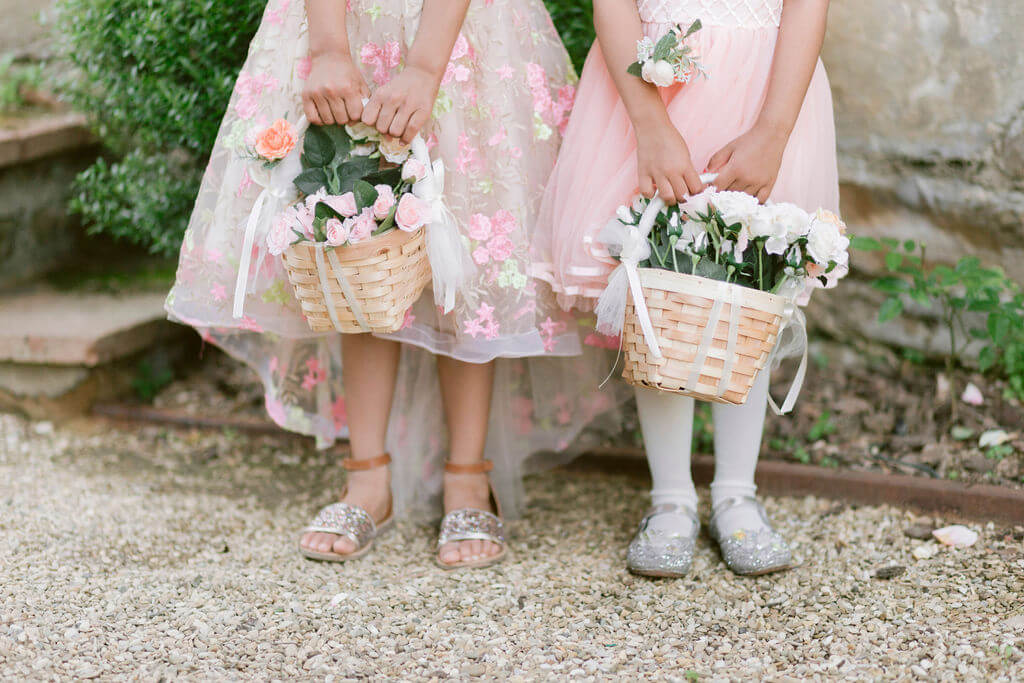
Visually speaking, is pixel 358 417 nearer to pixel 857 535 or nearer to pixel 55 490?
pixel 55 490

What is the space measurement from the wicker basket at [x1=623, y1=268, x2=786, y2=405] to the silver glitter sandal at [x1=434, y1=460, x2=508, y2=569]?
55 centimetres

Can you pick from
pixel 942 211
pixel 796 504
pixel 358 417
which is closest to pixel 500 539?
pixel 358 417

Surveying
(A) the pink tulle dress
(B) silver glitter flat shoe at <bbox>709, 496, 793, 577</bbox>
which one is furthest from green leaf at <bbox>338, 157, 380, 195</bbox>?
(B) silver glitter flat shoe at <bbox>709, 496, 793, 577</bbox>

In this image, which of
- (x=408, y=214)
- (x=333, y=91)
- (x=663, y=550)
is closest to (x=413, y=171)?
(x=408, y=214)

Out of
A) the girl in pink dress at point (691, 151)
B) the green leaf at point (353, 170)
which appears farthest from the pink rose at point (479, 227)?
the green leaf at point (353, 170)

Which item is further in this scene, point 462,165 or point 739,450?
point 739,450

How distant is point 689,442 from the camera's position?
184cm

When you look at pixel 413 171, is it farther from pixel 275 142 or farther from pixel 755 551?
pixel 755 551

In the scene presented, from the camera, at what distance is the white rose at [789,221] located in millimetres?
1449

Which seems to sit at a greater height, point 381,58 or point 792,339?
point 381,58

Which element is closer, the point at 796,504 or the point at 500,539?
the point at 500,539

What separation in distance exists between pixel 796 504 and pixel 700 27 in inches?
41.3

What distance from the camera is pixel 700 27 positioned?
1.53m

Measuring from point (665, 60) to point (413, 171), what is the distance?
1.46ft
